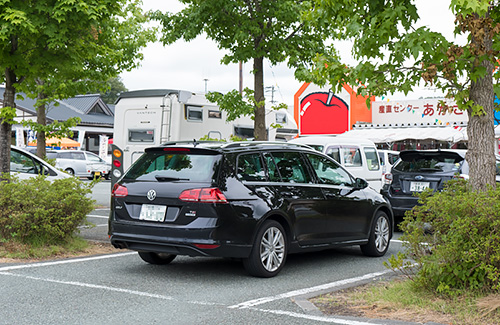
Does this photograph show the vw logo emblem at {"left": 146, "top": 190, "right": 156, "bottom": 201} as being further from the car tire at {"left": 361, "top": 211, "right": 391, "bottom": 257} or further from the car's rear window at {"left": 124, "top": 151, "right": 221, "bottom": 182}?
the car tire at {"left": 361, "top": 211, "right": 391, "bottom": 257}

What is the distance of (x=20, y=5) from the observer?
9273 mm

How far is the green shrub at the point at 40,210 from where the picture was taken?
28.2 feet

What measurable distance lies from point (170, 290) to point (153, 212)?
0.99 metres

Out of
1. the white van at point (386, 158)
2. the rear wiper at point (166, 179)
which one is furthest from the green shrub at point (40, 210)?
the white van at point (386, 158)

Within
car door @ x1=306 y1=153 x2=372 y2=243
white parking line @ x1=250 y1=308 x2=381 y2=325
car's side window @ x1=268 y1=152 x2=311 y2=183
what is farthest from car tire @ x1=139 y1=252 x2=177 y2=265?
white parking line @ x1=250 y1=308 x2=381 y2=325

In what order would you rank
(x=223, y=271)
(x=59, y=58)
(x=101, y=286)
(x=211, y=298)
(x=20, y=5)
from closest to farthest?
(x=211, y=298), (x=101, y=286), (x=223, y=271), (x=20, y=5), (x=59, y=58)

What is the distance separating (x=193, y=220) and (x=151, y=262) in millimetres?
1688

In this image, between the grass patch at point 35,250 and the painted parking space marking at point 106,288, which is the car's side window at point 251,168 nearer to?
the painted parking space marking at point 106,288

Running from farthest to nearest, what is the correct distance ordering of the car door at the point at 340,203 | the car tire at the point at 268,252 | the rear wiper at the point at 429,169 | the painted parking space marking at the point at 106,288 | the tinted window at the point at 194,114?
the tinted window at the point at 194,114 → the rear wiper at the point at 429,169 → the car door at the point at 340,203 → the car tire at the point at 268,252 → the painted parking space marking at the point at 106,288

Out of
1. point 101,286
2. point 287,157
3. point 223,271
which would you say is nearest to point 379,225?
point 287,157

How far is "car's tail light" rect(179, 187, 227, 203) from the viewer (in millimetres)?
6977

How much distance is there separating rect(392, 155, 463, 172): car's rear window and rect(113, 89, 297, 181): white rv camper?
6111 mm

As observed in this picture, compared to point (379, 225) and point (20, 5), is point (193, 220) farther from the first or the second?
point (20, 5)

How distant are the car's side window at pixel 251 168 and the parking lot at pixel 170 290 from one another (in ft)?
3.97
